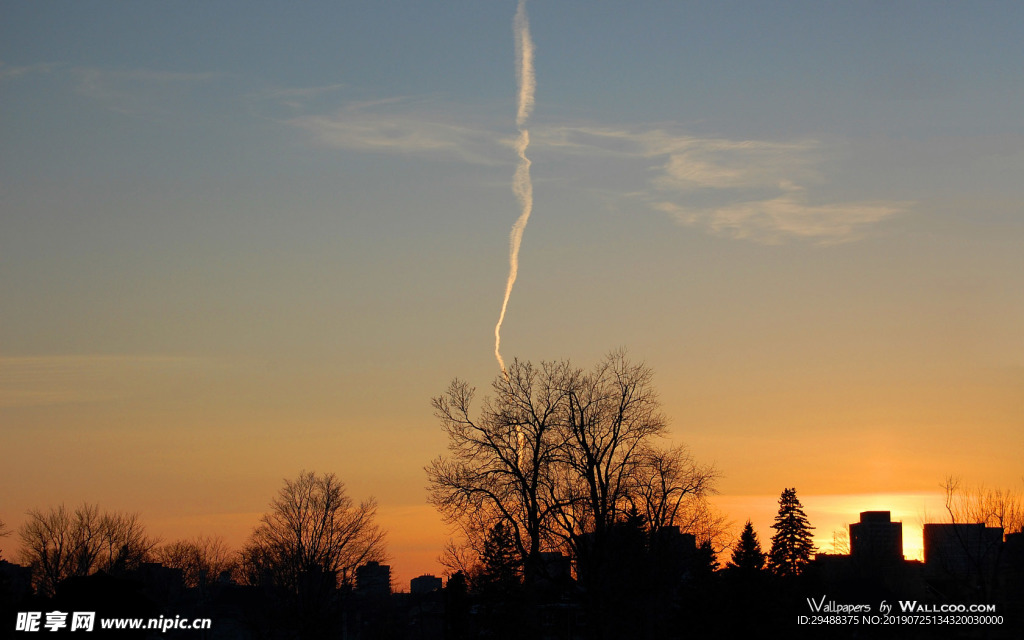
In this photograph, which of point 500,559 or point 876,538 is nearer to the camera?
point 500,559

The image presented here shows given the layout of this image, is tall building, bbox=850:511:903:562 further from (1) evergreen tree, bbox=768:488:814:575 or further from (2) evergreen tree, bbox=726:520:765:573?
(2) evergreen tree, bbox=726:520:765:573

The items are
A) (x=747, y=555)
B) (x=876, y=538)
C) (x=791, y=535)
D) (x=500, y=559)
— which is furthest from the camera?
(x=876, y=538)

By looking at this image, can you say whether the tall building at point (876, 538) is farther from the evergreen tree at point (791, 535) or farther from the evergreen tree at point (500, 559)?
the evergreen tree at point (500, 559)

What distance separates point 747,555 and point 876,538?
120345 millimetres

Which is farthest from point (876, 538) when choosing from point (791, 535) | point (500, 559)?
point (500, 559)

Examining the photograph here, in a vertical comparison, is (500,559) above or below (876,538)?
below

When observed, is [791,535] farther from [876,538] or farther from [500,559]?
[876,538]

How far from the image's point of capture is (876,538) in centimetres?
16438

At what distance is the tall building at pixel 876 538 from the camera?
137375 mm

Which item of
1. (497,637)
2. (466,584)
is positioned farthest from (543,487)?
(466,584)

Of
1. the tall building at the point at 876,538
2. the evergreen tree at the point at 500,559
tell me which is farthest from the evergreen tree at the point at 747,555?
the tall building at the point at 876,538

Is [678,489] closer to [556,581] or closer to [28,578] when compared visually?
[556,581]

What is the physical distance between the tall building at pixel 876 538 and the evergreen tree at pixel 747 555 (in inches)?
2602

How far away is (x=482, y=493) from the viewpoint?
168 feet
